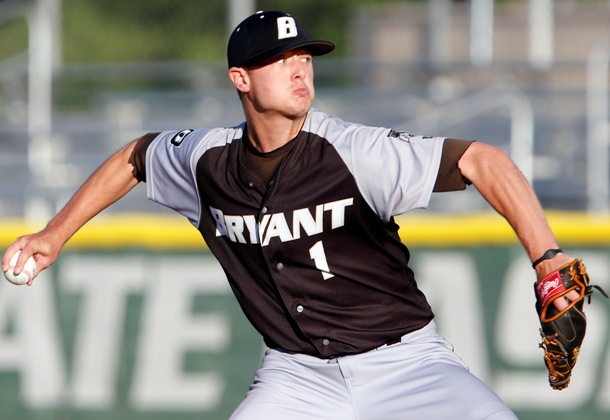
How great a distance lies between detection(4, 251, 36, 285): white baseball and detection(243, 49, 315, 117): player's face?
1.00 metres

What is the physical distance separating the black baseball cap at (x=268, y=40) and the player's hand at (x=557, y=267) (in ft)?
3.66

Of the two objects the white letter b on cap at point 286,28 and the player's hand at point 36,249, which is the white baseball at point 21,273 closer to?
the player's hand at point 36,249

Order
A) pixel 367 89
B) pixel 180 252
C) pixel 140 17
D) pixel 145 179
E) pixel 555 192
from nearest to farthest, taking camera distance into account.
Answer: pixel 145 179
pixel 180 252
pixel 555 192
pixel 367 89
pixel 140 17

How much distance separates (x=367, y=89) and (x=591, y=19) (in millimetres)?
3009

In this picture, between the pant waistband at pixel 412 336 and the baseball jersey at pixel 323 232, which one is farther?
the pant waistband at pixel 412 336

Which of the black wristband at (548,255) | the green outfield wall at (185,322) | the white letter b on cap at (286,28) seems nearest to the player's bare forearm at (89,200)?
the white letter b on cap at (286,28)

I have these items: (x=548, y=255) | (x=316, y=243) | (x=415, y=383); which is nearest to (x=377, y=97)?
(x=316, y=243)

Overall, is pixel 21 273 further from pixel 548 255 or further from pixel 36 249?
pixel 548 255

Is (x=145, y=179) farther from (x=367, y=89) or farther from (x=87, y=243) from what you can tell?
(x=367, y=89)

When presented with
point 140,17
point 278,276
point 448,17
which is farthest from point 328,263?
point 140,17

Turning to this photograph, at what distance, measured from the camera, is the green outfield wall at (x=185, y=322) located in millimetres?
6715

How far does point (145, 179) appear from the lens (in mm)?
4160

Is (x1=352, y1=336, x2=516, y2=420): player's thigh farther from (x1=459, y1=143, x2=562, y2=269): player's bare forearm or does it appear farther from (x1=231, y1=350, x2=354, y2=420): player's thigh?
(x1=459, y1=143, x2=562, y2=269): player's bare forearm

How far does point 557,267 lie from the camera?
322 centimetres
